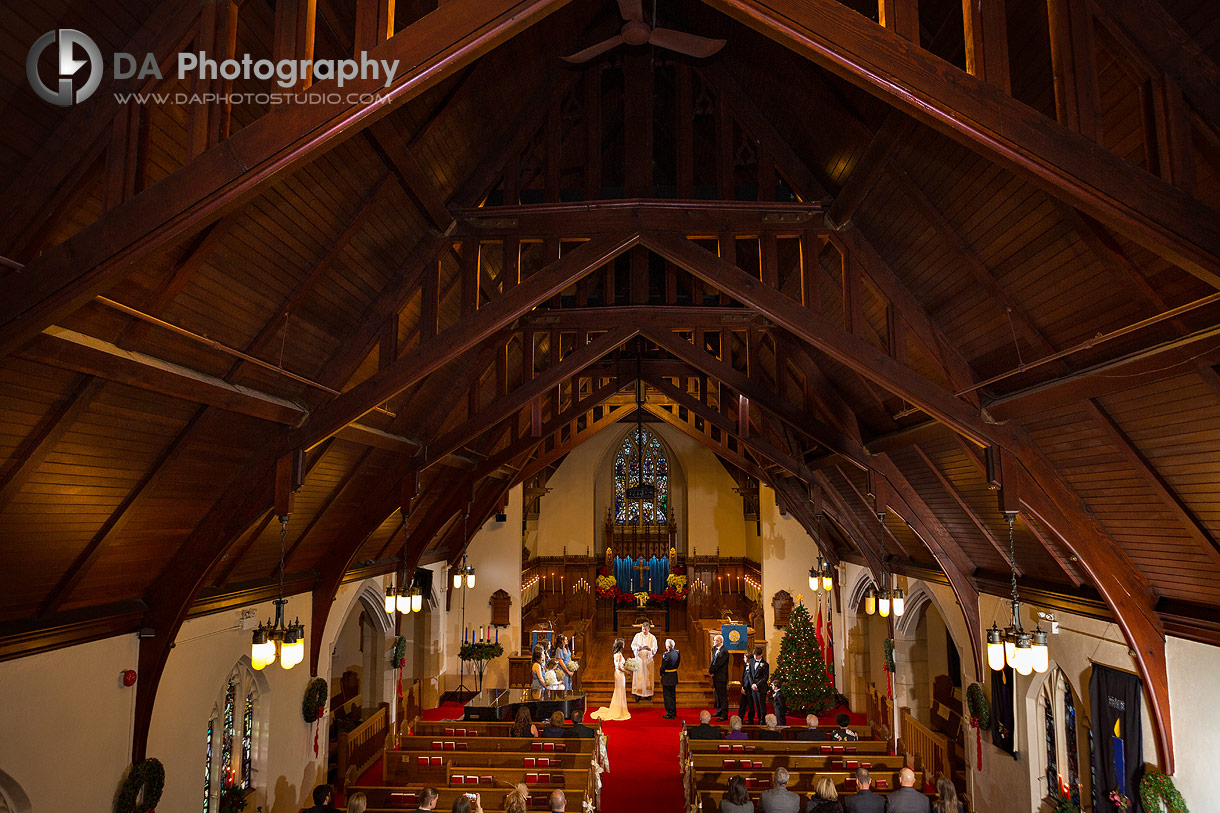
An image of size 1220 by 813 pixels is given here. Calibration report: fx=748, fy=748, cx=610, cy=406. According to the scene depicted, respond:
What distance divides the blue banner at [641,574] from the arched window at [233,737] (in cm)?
1482

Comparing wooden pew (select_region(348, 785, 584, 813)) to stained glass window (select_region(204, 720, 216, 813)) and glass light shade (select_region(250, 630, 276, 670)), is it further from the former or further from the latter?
glass light shade (select_region(250, 630, 276, 670))

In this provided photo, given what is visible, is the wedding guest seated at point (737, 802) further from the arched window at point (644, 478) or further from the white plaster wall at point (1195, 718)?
the arched window at point (644, 478)

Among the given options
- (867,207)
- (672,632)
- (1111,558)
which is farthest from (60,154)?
(672,632)

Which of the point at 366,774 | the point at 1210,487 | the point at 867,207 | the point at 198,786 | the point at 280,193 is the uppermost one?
the point at 867,207

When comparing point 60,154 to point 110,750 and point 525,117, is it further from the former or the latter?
point 110,750

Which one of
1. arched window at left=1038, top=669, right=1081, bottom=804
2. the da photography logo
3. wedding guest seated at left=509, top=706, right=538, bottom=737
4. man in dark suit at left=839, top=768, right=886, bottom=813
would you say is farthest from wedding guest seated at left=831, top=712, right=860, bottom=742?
the da photography logo

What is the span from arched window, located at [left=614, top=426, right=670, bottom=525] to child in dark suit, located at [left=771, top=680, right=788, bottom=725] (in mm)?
9981

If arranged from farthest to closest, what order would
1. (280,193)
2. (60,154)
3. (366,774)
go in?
(366,774) < (280,193) < (60,154)

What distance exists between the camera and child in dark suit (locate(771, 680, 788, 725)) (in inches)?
549

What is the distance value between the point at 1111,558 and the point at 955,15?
470 centimetres

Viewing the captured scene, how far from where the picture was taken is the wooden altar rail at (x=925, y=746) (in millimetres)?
10680

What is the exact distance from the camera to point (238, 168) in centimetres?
335

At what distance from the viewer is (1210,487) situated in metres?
4.97

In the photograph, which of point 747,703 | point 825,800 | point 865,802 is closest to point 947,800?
point 865,802
